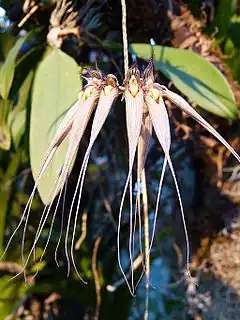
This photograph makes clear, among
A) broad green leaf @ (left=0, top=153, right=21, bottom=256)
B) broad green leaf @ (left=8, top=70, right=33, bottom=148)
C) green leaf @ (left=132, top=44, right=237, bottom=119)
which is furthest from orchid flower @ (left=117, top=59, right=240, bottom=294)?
broad green leaf @ (left=0, top=153, right=21, bottom=256)

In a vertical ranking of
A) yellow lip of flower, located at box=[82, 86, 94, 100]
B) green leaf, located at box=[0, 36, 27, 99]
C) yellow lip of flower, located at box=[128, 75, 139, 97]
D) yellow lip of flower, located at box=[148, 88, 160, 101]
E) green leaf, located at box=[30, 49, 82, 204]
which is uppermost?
yellow lip of flower, located at box=[82, 86, 94, 100]

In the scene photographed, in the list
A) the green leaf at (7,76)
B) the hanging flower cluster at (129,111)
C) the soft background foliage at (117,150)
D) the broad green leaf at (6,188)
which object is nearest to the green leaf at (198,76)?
the soft background foliage at (117,150)

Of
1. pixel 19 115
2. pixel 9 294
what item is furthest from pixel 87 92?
pixel 9 294

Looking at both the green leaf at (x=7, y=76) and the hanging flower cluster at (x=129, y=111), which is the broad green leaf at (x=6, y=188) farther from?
the hanging flower cluster at (x=129, y=111)

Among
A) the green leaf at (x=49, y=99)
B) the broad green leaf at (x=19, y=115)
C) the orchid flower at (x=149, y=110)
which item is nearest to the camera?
the orchid flower at (x=149, y=110)

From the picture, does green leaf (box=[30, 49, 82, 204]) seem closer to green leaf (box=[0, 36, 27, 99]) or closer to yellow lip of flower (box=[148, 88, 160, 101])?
green leaf (box=[0, 36, 27, 99])

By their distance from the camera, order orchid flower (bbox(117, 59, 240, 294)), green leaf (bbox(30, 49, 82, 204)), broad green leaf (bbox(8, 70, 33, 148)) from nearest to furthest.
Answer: orchid flower (bbox(117, 59, 240, 294)) → green leaf (bbox(30, 49, 82, 204)) → broad green leaf (bbox(8, 70, 33, 148))

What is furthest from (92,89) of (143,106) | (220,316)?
(220,316)
